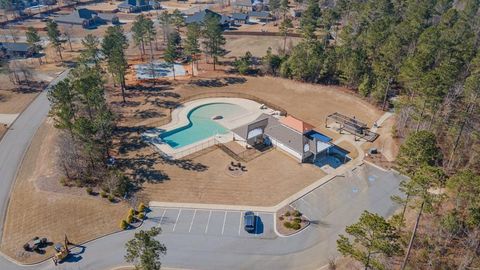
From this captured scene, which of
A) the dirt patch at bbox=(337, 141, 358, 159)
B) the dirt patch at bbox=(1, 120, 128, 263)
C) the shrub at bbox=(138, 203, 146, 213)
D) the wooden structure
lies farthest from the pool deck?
the dirt patch at bbox=(337, 141, 358, 159)

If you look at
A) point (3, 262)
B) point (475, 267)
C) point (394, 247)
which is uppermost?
point (394, 247)

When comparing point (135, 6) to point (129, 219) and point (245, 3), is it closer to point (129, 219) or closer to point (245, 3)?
point (245, 3)

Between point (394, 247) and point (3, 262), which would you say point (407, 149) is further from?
point (3, 262)

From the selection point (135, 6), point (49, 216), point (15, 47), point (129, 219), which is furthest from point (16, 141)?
point (135, 6)

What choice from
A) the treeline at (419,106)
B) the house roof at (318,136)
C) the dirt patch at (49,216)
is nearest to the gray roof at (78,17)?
the treeline at (419,106)

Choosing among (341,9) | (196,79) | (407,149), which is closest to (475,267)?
(407,149)

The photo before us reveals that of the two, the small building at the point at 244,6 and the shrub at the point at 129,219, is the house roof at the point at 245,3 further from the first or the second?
the shrub at the point at 129,219

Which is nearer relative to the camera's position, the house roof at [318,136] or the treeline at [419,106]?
the treeline at [419,106]
